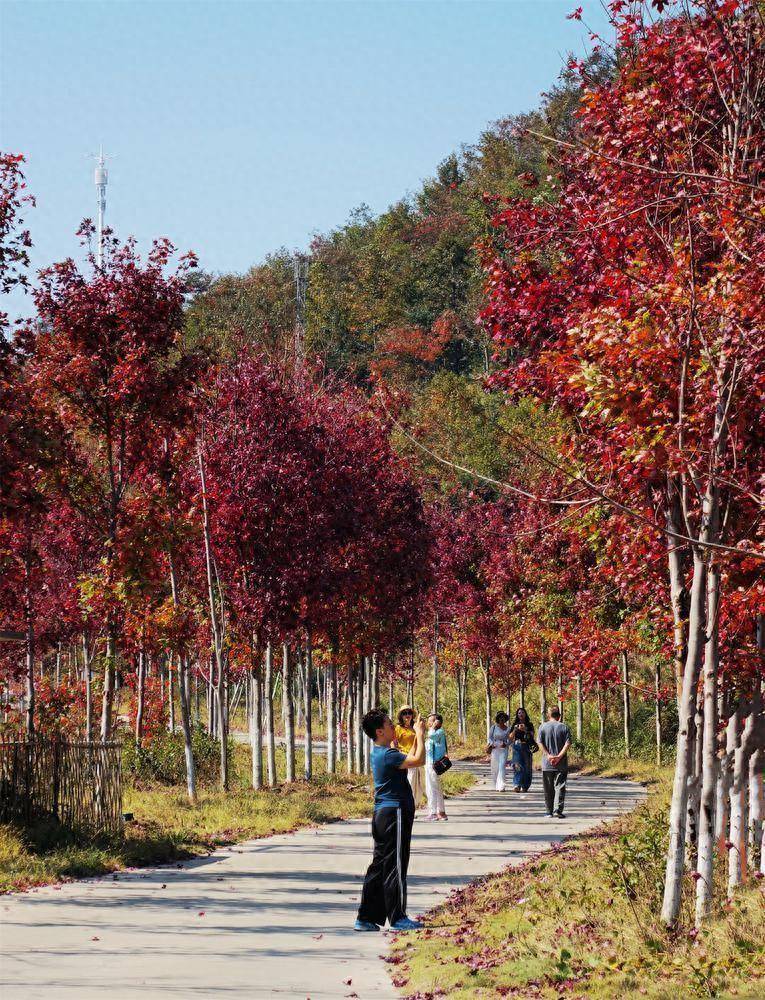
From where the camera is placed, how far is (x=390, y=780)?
11977 mm

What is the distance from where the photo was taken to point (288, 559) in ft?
89.1

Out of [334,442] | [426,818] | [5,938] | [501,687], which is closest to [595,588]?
[334,442]

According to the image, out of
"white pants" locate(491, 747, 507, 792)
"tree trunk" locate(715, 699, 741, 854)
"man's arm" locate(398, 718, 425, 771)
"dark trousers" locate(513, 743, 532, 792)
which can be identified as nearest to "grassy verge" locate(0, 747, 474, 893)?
"white pants" locate(491, 747, 507, 792)

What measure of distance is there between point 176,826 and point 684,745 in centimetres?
1105

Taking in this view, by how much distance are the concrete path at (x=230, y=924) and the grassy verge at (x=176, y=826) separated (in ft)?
1.44

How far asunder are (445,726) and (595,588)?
24520 mm

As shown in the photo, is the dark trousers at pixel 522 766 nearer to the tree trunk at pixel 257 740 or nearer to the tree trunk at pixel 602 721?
the tree trunk at pixel 257 740

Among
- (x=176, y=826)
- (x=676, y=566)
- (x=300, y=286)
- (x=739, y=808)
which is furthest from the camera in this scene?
(x=300, y=286)

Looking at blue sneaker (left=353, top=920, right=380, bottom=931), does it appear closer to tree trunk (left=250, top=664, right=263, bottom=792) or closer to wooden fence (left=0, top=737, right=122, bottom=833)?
wooden fence (left=0, top=737, right=122, bottom=833)

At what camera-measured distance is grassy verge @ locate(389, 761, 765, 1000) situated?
28.1 feet

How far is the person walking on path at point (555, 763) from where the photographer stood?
79.5ft

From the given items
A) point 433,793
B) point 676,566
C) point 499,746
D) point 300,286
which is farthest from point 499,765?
point 300,286

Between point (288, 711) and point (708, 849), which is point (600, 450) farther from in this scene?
point (288, 711)

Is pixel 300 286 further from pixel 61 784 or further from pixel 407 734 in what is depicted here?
pixel 61 784
